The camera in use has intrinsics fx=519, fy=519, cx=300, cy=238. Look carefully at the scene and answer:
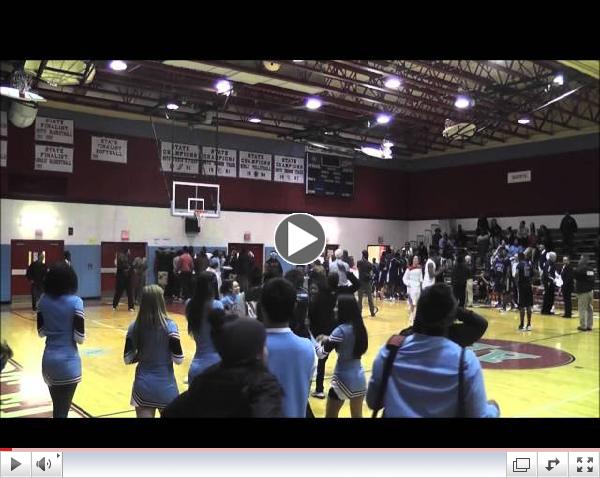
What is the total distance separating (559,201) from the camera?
10.8 ft

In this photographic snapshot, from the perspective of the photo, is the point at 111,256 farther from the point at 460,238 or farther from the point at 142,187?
the point at 460,238

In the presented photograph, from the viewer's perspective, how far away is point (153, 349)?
290cm

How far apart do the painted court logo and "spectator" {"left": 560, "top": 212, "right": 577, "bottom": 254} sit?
291 centimetres

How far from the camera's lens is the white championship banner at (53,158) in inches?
104

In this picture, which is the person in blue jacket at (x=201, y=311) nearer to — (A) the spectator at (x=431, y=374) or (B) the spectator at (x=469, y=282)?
(A) the spectator at (x=431, y=374)

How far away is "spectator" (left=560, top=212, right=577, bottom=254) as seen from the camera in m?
3.18

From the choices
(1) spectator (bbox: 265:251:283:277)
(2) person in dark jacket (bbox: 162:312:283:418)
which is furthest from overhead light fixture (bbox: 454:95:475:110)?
(2) person in dark jacket (bbox: 162:312:283:418)

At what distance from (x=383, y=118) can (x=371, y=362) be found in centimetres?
159

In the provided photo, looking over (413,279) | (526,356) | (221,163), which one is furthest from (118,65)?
(526,356)

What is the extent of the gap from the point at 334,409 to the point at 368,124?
68.1 inches

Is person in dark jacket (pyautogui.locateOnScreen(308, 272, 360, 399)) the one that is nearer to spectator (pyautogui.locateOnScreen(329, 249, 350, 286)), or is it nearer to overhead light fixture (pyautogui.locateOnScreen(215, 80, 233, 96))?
spectator (pyautogui.locateOnScreen(329, 249, 350, 286))

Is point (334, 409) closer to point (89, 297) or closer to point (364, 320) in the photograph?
point (364, 320)

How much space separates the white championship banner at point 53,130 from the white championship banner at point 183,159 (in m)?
0.48

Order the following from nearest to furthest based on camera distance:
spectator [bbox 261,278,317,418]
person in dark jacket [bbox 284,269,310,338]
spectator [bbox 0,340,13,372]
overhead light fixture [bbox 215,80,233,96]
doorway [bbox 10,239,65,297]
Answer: spectator [bbox 261,278,317,418]
doorway [bbox 10,239,65,297]
spectator [bbox 0,340,13,372]
person in dark jacket [bbox 284,269,310,338]
overhead light fixture [bbox 215,80,233,96]
